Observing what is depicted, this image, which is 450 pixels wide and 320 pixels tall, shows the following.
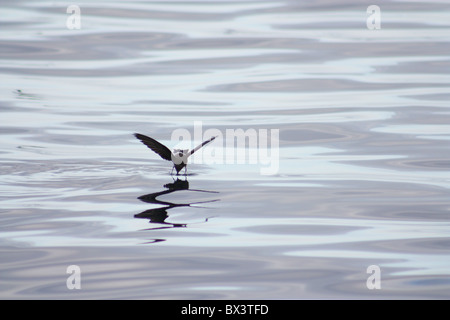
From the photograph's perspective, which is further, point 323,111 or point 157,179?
point 323,111

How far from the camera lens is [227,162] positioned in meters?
9.15

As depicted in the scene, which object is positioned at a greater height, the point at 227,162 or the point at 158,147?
the point at 158,147

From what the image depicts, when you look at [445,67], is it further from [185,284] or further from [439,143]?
[185,284]

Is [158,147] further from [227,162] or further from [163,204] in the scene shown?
[227,162]

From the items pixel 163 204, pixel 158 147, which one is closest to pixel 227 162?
pixel 158 147

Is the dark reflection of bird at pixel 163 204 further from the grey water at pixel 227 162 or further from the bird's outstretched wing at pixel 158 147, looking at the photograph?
the bird's outstretched wing at pixel 158 147

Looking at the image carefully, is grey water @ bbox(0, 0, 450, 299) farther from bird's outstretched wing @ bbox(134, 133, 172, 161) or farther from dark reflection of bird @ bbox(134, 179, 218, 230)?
bird's outstretched wing @ bbox(134, 133, 172, 161)

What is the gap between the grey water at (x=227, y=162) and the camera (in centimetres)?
568

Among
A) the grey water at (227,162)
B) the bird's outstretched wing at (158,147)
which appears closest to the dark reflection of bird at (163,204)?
the grey water at (227,162)

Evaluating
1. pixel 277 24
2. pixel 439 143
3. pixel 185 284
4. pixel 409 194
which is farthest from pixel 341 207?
pixel 277 24

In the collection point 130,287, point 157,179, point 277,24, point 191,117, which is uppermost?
point 277,24

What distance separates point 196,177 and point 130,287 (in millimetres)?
3010

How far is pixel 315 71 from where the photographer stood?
48.2 feet

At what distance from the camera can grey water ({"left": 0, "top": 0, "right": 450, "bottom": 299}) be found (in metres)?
5.68
